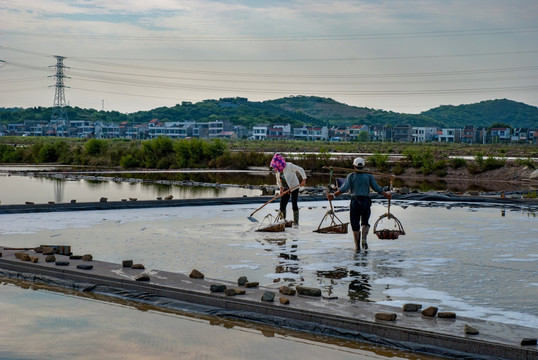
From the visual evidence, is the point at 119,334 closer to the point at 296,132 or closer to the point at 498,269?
the point at 498,269

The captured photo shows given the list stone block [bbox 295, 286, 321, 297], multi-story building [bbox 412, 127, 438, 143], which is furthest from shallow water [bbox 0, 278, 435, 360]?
multi-story building [bbox 412, 127, 438, 143]

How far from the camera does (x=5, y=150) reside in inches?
2234

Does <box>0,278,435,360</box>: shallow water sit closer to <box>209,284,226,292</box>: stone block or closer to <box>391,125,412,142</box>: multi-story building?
<box>209,284,226,292</box>: stone block

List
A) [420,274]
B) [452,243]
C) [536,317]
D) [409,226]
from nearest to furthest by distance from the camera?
[536,317]
[420,274]
[452,243]
[409,226]

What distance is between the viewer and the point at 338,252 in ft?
39.3

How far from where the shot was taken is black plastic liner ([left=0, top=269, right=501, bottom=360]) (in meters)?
6.70

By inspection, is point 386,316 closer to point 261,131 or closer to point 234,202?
point 234,202

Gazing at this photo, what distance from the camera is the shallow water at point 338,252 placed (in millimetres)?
8906

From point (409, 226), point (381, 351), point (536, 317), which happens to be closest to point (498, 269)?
point (536, 317)

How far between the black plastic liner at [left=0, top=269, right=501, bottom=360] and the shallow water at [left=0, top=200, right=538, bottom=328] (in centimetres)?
128

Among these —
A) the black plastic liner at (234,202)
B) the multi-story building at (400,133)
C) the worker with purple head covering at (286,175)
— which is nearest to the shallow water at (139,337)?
the worker with purple head covering at (286,175)

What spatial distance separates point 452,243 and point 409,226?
9.32 ft

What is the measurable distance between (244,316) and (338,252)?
14.5ft

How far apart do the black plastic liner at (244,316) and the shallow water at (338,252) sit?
1278 millimetres
